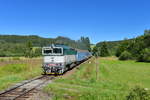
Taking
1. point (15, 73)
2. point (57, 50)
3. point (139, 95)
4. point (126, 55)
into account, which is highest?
point (57, 50)

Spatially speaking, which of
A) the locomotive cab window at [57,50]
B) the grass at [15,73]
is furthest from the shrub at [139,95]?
the locomotive cab window at [57,50]

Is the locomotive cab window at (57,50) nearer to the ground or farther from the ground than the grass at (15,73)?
farther from the ground

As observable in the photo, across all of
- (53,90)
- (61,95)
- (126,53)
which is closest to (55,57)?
(53,90)

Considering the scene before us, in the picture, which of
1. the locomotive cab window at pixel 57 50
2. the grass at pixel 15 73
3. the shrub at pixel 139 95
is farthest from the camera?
the locomotive cab window at pixel 57 50

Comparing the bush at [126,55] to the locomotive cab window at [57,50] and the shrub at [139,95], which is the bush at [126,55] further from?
the shrub at [139,95]

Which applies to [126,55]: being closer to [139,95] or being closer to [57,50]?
[57,50]

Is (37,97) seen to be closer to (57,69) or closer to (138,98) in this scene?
(138,98)

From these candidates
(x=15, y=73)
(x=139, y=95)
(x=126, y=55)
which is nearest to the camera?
(x=139, y=95)

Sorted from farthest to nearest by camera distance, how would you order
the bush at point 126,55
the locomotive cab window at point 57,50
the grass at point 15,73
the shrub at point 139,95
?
1. the bush at point 126,55
2. the locomotive cab window at point 57,50
3. the grass at point 15,73
4. the shrub at point 139,95

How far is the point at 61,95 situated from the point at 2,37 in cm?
19778

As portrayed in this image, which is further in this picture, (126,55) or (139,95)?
(126,55)

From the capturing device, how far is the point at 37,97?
11469mm

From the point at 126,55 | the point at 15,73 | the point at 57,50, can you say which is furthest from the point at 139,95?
the point at 126,55

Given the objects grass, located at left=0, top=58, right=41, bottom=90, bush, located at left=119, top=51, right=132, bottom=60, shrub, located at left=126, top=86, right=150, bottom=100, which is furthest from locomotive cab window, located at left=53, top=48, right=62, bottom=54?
bush, located at left=119, top=51, right=132, bottom=60
